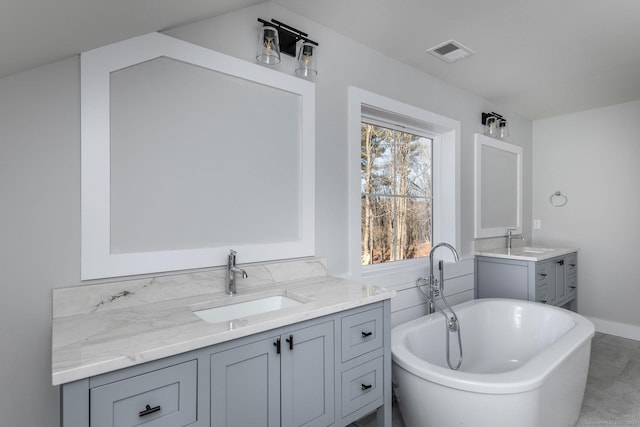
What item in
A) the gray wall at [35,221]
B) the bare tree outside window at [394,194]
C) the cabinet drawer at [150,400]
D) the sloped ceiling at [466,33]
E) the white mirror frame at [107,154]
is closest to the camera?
the cabinet drawer at [150,400]

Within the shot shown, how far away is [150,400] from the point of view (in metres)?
0.99

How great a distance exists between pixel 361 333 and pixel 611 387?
2.27 metres

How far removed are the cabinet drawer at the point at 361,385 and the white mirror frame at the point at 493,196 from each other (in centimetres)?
202

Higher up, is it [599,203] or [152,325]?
[599,203]

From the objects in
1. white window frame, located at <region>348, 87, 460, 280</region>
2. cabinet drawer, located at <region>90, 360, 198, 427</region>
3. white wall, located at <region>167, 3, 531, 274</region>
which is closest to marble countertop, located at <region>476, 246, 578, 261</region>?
white window frame, located at <region>348, 87, 460, 280</region>

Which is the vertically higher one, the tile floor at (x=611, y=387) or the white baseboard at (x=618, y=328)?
the white baseboard at (x=618, y=328)

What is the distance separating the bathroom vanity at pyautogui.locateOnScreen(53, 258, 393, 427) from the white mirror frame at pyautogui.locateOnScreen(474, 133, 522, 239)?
198 cm

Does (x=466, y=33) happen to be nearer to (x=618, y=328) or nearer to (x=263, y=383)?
(x=263, y=383)

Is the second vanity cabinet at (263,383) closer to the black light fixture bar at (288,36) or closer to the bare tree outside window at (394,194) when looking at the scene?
the bare tree outside window at (394,194)

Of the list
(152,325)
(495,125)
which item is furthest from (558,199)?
(152,325)

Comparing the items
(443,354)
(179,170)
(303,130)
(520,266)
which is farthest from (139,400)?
(520,266)

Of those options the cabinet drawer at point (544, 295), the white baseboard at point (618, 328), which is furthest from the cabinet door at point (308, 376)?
the white baseboard at point (618, 328)

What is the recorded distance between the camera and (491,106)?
134 inches

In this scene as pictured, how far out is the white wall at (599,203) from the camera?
3.47 meters
